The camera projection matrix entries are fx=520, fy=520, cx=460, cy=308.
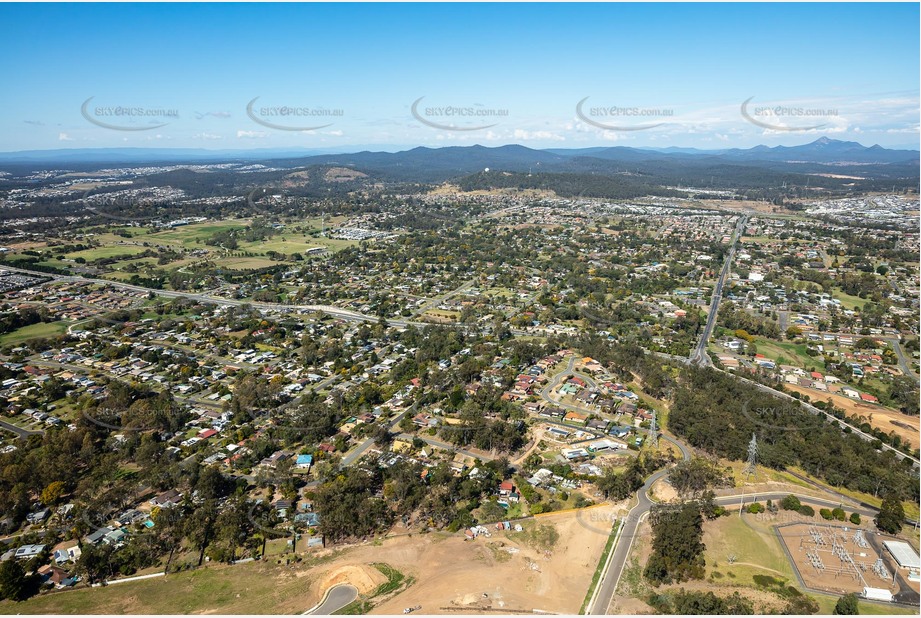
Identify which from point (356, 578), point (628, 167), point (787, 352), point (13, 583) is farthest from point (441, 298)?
point (628, 167)

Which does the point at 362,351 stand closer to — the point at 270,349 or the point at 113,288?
the point at 270,349

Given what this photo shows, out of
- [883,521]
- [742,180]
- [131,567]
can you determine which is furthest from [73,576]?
[742,180]

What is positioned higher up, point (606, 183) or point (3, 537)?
point (606, 183)

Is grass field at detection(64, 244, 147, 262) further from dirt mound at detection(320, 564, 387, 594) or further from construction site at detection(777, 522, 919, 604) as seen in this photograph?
construction site at detection(777, 522, 919, 604)

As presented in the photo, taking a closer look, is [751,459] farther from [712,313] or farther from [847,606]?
[712,313]

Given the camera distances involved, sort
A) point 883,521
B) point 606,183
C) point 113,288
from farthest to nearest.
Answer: point 606,183
point 113,288
point 883,521

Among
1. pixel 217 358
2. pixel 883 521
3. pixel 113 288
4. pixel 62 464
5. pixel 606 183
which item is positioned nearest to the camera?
pixel 883 521

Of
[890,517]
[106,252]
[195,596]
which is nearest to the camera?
[195,596]
